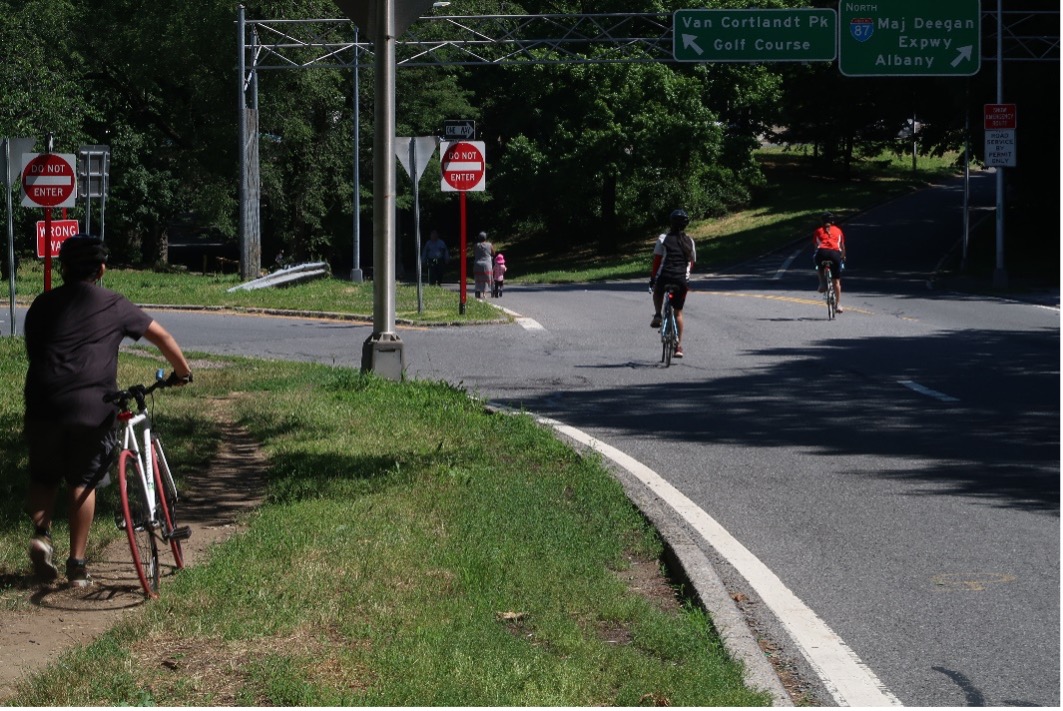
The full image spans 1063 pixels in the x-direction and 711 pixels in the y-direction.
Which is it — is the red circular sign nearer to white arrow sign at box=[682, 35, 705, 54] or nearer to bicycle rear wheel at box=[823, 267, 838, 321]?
bicycle rear wheel at box=[823, 267, 838, 321]

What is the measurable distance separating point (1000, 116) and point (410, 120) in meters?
27.3

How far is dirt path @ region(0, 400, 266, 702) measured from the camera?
595 cm

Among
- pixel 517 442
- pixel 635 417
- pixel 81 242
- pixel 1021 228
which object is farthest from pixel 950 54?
pixel 81 242

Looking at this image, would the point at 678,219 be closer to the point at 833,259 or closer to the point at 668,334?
the point at 668,334

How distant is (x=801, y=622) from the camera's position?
653 centimetres

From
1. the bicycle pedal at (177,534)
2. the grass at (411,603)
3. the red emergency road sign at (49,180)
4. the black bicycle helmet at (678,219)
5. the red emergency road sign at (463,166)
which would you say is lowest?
the grass at (411,603)

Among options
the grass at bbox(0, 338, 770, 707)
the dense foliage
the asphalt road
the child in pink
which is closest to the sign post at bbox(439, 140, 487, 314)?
the asphalt road

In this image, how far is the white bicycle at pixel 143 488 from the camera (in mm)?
6719

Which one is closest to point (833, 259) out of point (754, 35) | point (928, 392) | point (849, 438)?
point (754, 35)

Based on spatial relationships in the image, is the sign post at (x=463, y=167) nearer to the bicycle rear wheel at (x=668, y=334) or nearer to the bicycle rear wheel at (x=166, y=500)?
the bicycle rear wheel at (x=668, y=334)

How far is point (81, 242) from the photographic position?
22.9 feet

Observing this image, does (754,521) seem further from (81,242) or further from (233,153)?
(233,153)

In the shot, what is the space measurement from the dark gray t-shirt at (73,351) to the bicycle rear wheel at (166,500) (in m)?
0.31

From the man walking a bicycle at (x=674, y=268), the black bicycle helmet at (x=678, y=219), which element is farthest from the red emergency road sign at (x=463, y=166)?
the black bicycle helmet at (x=678, y=219)
